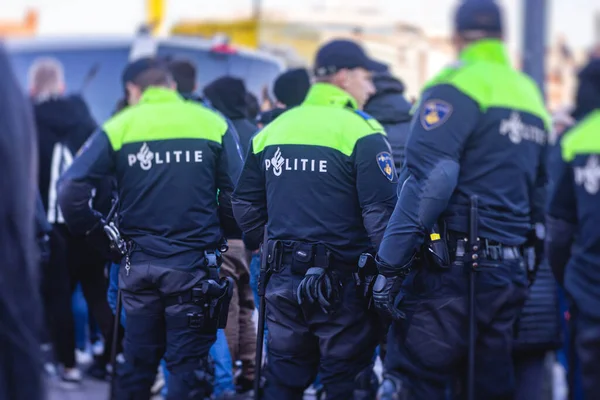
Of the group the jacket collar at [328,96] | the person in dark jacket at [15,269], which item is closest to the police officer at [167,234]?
the jacket collar at [328,96]

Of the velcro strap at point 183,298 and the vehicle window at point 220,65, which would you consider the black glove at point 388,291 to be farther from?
the vehicle window at point 220,65

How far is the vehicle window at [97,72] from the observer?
33.5ft

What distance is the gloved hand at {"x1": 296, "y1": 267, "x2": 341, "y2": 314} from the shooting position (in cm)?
525

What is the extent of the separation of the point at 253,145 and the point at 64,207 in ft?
3.99

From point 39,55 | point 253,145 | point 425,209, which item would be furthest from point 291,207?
point 39,55

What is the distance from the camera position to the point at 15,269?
130 inches

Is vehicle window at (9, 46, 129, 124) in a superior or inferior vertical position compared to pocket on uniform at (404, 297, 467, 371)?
superior

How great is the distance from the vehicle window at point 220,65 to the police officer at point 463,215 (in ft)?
19.5

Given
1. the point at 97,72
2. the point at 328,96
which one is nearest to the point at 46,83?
the point at 97,72

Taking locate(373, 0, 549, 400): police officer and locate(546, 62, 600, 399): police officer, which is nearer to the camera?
locate(546, 62, 600, 399): police officer

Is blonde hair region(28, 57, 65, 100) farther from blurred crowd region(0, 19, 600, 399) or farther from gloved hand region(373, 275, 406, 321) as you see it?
gloved hand region(373, 275, 406, 321)

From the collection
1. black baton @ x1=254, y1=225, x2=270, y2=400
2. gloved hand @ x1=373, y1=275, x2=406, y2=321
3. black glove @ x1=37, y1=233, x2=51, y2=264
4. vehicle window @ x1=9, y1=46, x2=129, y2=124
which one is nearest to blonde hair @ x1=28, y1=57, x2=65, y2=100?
black glove @ x1=37, y1=233, x2=51, y2=264

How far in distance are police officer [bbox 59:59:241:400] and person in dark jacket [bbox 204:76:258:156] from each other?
4.49 ft

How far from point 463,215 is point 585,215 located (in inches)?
26.8
